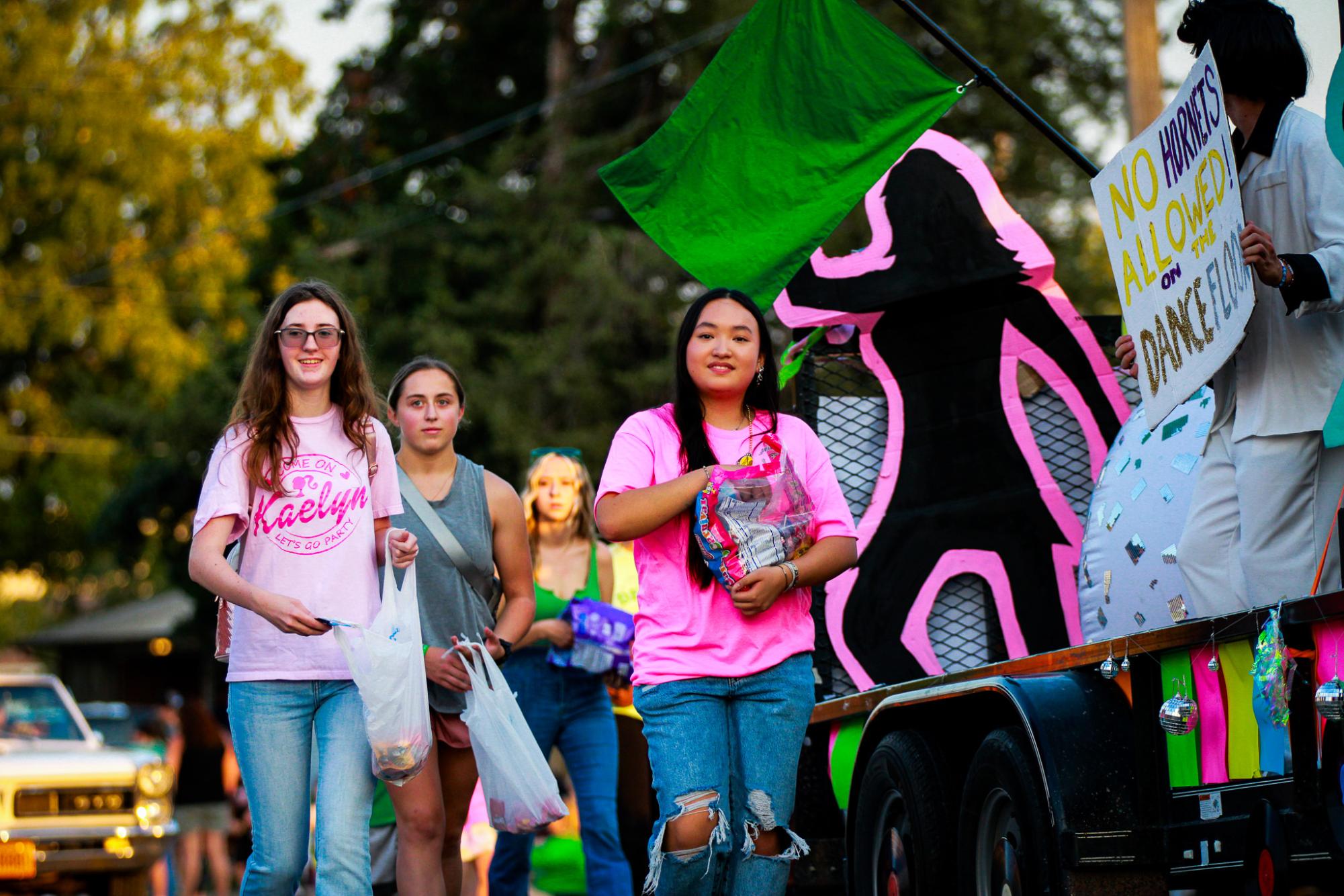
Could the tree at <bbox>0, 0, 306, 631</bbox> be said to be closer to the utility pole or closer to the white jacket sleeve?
the utility pole

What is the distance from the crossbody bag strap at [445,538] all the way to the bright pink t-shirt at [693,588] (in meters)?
1.02

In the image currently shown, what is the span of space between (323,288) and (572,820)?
8.70 meters

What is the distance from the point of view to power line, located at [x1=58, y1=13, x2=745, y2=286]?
21125 millimetres

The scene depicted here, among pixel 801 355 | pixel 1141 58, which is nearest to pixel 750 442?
pixel 801 355

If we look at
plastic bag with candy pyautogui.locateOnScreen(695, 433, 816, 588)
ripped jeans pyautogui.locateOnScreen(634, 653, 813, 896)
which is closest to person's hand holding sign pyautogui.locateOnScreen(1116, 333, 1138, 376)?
plastic bag with candy pyautogui.locateOnScreen(695, 433, 816, 588)

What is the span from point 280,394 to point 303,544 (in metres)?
0.47

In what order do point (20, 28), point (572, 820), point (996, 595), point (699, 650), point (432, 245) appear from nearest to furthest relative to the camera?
point (699, 650) < point (996, 595) < point (572, 820) < point (432, 245) < point (20, 28)

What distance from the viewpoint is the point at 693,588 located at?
173 inches

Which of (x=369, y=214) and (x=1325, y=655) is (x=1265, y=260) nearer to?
(x=1325, y=655)

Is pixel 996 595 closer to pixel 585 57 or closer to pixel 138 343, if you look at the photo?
pixel 585 57

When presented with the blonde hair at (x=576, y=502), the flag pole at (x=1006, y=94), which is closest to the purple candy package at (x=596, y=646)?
the blonde hair at (x=576, y=502)

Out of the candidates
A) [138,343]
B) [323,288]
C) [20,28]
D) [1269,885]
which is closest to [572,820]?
[323,288]

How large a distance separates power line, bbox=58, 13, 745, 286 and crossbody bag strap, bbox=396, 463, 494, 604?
1577cm

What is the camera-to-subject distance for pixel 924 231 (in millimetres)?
6289
